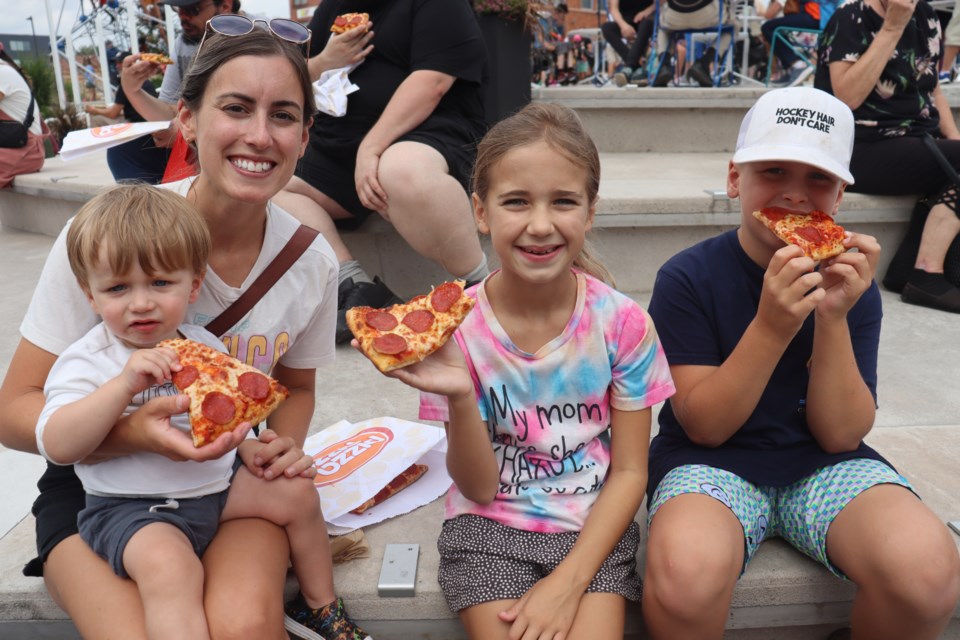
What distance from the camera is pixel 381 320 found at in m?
1.68

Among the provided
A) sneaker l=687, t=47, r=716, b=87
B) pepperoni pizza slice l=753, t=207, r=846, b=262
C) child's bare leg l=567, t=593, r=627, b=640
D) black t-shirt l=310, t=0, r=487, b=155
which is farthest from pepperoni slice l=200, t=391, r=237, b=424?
sneaker l=687, t=47, r=716, b=87

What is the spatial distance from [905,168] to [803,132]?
2726mm

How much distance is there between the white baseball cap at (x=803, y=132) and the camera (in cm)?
183

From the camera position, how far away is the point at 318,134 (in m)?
3.75

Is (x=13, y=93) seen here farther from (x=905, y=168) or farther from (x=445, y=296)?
(x=905, y=168)

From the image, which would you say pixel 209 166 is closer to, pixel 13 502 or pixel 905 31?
pixel 13 502

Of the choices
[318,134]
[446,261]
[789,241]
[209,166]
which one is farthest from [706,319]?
[318,134]

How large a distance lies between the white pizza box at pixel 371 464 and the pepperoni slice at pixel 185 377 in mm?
710

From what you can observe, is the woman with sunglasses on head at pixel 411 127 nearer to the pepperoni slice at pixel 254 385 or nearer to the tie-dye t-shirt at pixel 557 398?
the tie-dye t-shirt at pixel 557 398

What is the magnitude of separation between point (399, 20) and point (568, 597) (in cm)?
277

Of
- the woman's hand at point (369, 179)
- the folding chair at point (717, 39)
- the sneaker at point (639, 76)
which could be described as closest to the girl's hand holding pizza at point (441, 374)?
the woman's hand at point (369, 179)

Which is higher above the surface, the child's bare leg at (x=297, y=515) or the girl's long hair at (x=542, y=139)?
the girl's long hair at (x=542, y=139)

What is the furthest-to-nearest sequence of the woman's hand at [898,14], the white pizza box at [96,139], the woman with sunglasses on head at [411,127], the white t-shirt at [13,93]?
the white t-shirt at [13,93]
the woman's hand at [898,14]
the woman with sunglasses on head at [411,127]
the white pizza box at [96,139]

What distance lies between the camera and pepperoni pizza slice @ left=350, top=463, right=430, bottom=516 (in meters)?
2.18
